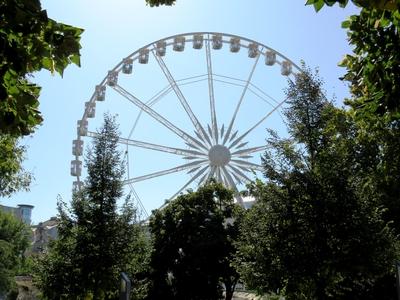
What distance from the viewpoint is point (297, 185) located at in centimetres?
1356

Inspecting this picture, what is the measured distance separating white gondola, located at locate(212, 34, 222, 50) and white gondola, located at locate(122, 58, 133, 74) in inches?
235

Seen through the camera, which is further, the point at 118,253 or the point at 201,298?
the point at 201,298

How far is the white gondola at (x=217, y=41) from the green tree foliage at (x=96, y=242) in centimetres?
2091

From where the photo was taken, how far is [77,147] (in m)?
38.1

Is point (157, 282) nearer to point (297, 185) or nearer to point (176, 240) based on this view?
point (176, 240)

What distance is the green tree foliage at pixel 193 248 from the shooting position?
25.9m

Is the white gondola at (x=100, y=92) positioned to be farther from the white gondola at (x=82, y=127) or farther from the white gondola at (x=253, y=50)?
the white gondola at (x=253, y=50)

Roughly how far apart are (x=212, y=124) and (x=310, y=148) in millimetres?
22349

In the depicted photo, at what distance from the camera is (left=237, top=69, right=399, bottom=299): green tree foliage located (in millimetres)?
12656

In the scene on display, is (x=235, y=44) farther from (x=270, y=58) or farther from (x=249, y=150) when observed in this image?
(x=249, y=150)

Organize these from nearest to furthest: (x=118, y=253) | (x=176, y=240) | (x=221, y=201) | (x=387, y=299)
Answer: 1. (x=118, y=253)
2. (x=387, y=299)
3. (x=176, y=240)
4. (x=221, y=201)

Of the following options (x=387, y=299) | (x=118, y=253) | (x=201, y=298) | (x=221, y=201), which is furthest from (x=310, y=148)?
(x=221, y=201)

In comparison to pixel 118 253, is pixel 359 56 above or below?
below

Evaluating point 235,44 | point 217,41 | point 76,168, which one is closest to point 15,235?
point 76,168
